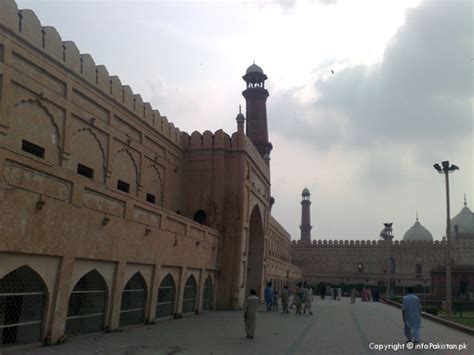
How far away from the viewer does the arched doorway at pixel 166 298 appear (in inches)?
661

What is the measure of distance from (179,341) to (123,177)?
29.4 ft

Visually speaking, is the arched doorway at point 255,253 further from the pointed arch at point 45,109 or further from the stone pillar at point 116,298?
the stone pillar at point 116,298

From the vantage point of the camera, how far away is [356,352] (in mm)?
10742

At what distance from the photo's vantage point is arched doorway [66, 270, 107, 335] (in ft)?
38.8

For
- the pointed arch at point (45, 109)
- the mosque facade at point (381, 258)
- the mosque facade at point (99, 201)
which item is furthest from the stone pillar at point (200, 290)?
the mosque facade at point (381, 258)

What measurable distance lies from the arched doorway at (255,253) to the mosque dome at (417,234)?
140 ft

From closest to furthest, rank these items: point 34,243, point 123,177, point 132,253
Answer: point 34,243, point 132,253, point 123,177

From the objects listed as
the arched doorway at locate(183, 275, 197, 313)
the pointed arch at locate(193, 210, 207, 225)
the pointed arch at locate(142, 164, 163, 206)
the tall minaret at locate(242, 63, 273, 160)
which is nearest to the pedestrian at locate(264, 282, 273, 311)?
the arched doorway at locate(183, 275, 197, 313)

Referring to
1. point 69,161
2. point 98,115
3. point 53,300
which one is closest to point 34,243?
point 53,300

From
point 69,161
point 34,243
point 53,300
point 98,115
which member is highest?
point 98,115

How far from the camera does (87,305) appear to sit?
12.3 metres

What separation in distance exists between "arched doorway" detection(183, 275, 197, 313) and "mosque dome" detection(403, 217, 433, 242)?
52.3 metres

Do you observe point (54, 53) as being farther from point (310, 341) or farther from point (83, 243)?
point (310, 341)

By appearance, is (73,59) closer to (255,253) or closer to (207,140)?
(207,140)
